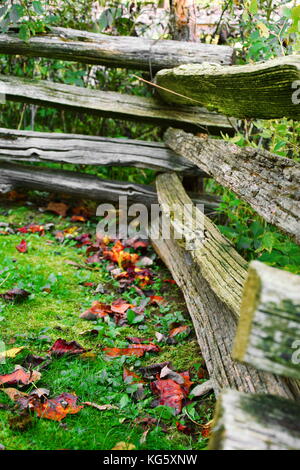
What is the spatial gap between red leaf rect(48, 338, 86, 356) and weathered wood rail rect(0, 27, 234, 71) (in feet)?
8.49

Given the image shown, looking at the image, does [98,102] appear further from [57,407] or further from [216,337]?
[57,407]

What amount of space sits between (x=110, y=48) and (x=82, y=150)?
91cm

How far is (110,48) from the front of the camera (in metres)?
3.85

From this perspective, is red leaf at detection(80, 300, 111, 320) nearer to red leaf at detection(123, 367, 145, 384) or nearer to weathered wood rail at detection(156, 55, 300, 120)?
red leaf at detection(123, 367, 145, 384)

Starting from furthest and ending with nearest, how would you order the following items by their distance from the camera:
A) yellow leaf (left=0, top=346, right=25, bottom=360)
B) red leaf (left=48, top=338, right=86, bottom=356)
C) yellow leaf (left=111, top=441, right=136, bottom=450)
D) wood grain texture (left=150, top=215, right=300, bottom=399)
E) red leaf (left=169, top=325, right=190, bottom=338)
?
1. red leaf (left=169, top=325, right=190, bottom=338)
2. red leaf (left=48, top=338, right=86, bottom=356)
3. yellow leaf (left=0, top=346, right=25, bottom=360)
4. wood grain texture (left=150, top=215, right=300, bottom=399)
5. yellow leaf (left=111, top=441, right=136, bottom=450)

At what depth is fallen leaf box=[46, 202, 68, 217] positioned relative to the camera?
4406 mm

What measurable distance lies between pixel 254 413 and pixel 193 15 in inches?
146

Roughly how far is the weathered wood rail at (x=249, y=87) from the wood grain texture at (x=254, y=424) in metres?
1.03

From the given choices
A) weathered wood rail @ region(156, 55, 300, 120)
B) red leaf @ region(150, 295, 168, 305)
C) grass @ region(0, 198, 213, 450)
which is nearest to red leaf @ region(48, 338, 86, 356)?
grass @ region(0, 198, 213, 450)

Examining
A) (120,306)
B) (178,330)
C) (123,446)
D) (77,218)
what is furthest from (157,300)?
(77,218)

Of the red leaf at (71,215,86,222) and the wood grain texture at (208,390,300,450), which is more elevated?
the wood grain texture at (208,390,300,450)

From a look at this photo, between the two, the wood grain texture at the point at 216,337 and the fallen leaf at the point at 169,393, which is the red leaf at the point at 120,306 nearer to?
the wood grain texture at the point at 216,337

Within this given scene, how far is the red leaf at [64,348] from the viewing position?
85.0 inches

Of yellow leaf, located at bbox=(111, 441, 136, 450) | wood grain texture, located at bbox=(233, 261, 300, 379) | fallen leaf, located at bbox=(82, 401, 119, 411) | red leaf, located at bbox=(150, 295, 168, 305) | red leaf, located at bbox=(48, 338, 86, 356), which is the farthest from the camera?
red leaf, located at bbox=(150, 295, 168, 305)
